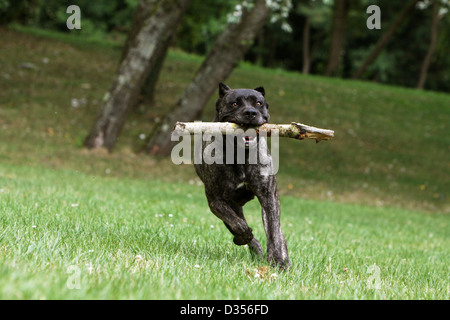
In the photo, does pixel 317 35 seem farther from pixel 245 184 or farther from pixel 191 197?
pixel 245 184

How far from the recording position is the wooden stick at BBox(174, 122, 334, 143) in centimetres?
484

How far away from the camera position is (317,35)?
49094mm

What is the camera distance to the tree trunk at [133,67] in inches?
615

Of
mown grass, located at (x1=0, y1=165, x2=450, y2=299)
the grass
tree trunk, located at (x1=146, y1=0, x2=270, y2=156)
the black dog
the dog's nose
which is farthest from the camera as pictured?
tree trunk, located at (x1=146, y1=0, x2=270, y2=156)

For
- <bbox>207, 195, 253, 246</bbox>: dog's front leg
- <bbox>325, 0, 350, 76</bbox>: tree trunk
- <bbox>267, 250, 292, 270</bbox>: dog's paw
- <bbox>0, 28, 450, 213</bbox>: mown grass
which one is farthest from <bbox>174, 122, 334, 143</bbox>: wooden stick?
<bbox>325, 0, 350, 76</bbox>: tree trunk

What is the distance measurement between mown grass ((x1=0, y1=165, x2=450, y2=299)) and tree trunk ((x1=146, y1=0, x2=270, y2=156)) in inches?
221

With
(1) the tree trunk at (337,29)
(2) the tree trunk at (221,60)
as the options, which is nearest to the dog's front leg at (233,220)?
(2) the tree trunk at (221,60)

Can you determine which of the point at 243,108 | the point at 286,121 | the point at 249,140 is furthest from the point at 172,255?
the point at 286,121

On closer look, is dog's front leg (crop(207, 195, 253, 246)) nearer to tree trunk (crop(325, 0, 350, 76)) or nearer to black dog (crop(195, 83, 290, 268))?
black dog (crop(195, 83, 290, 268))

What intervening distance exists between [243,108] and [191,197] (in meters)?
7.61

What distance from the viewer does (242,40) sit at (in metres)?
15.6

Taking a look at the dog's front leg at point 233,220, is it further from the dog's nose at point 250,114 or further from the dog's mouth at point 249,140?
Answer: the dog's nose at point 250,114
